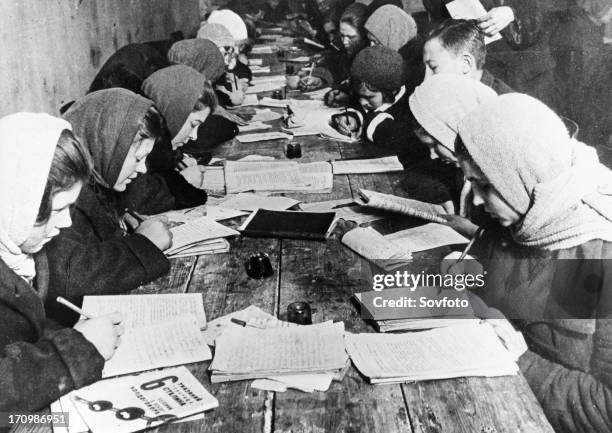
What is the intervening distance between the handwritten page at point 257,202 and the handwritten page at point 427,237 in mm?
606

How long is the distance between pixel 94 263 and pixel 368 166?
177 centimetres

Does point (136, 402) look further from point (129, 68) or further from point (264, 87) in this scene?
point (264, 87)

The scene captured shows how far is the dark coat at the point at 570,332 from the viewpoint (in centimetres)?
172

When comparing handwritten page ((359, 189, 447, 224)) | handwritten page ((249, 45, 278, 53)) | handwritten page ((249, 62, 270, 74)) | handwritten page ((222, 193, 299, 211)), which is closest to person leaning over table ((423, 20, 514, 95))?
handwritten page ((359, 189, 447, 224))

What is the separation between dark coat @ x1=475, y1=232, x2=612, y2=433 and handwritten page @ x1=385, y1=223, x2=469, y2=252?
1.33ft

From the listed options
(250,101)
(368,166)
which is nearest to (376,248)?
(368,166)

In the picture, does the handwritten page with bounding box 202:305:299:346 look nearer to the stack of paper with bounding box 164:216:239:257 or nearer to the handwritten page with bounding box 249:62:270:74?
the stack of paper with bounding box 164:216:239:257

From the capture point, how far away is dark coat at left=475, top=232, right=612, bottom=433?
1.72 meters

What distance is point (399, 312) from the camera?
1837 mm

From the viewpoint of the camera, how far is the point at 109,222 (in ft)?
8.00

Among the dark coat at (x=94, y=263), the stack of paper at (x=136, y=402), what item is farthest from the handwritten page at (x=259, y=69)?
the stack of paper at (x=136, y=402)

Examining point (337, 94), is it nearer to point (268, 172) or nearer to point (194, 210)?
point (268, 172)

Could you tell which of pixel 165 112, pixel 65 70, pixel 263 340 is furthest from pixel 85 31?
pixel 263 340

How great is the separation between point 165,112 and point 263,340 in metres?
2.09
